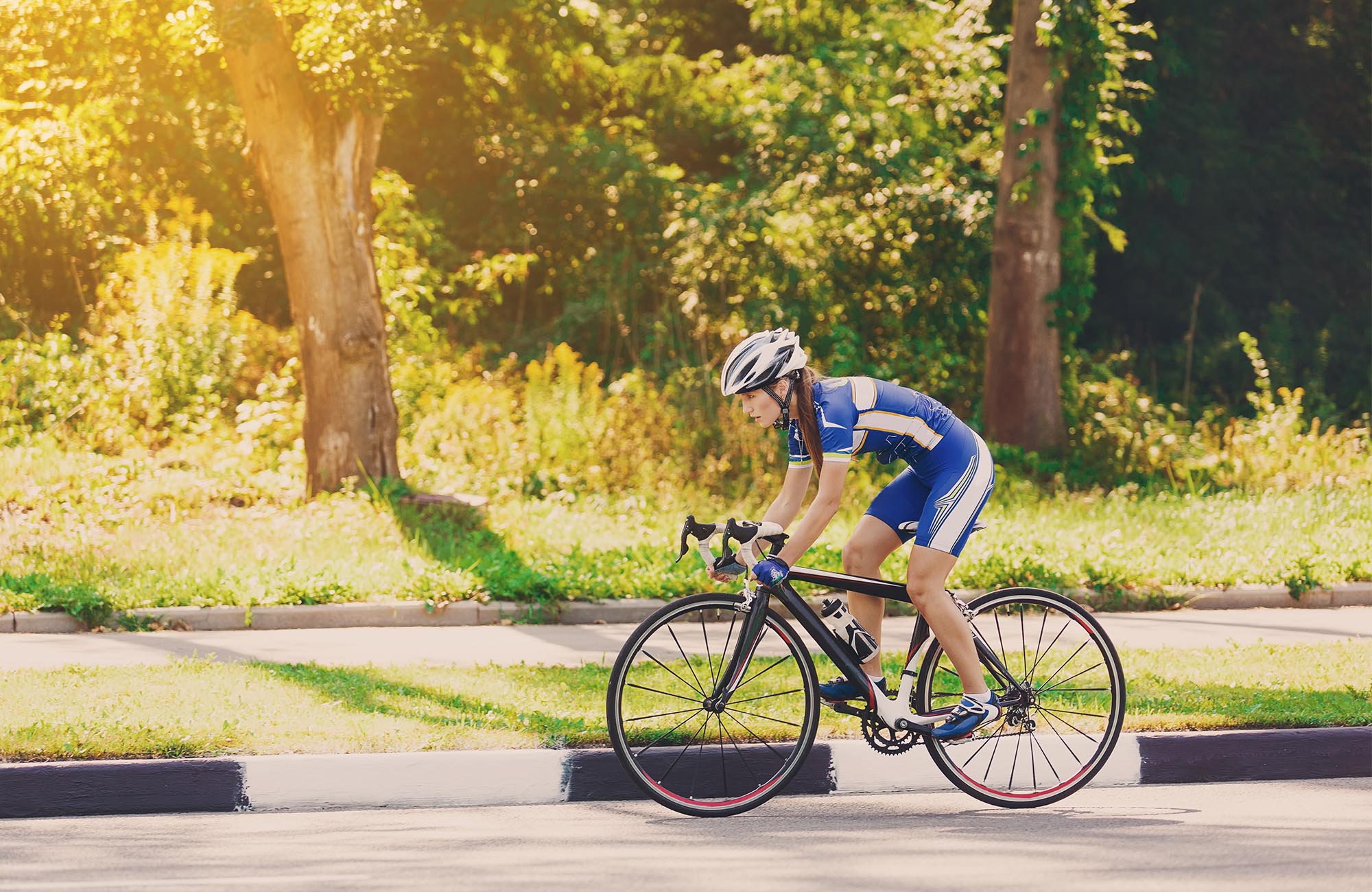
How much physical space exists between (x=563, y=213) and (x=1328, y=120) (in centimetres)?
1208

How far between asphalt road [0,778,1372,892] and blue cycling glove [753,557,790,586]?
3.00 feet

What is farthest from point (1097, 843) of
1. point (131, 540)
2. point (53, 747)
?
point (131, 540)

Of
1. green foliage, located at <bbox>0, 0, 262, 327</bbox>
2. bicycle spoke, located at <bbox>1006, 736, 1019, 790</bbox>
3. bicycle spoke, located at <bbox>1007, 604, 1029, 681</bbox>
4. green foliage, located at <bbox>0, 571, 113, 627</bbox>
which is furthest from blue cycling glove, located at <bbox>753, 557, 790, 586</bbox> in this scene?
green foliage, located at <bbox>0, 0, 262, 327</bbox>

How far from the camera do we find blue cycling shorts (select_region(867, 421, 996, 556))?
5410mm

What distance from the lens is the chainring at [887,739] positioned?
5.50 m

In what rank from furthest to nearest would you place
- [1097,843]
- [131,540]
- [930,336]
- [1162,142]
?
1. [1162,142]
2. [930,336]
3. [131,540]
4. [1097,843]

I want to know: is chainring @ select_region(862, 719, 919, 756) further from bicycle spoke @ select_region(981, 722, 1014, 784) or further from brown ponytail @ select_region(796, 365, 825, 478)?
brown ponytail @ select_region(796, 365, 825, 478)

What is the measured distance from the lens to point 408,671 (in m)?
7.45

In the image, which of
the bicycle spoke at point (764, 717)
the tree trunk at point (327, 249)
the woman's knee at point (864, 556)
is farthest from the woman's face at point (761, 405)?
the tree trunk at point (327, 249)

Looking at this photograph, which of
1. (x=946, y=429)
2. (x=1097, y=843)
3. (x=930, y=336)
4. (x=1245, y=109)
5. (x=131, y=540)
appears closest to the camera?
(x=1097, y=843)

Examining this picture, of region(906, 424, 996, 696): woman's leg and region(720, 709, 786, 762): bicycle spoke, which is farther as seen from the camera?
region(720, 709, 786, 762): bicycle spoke

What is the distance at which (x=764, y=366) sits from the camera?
5207mm

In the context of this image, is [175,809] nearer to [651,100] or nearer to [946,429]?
[946,429]

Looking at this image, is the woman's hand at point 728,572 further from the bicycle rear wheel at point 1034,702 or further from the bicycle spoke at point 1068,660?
the bicycle spoke at point 1068,660
